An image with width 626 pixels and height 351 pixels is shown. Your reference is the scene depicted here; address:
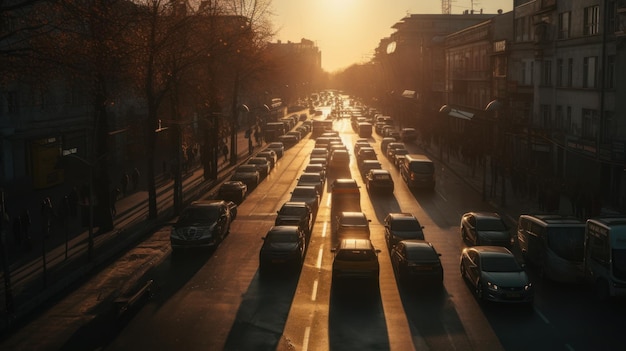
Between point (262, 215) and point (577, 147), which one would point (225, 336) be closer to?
point (262, 215)

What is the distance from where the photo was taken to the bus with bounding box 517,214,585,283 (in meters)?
23.1

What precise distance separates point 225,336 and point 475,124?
58.0 meters

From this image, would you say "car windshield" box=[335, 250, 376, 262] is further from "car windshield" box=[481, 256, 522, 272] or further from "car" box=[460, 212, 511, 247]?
"car" box=[460, 212, 511, 247]

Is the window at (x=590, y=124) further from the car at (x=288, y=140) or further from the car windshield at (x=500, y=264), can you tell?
the car at (x=288, y=140)

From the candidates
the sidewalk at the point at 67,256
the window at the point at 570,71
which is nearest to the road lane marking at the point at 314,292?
the sidewalk at the point at 67,256

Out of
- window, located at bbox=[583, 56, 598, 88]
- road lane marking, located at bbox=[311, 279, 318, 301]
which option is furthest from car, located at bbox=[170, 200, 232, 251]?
window, located at bbox=[583, 56, 598, 88]

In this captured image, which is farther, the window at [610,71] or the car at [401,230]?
the window at [610,71]

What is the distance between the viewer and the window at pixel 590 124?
41.6m

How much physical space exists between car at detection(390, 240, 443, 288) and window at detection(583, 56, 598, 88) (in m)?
23.4

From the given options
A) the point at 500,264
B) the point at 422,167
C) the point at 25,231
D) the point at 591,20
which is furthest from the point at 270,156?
the point at 500,264

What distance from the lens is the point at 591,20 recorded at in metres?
42.5

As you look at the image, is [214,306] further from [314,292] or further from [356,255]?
[356,255]

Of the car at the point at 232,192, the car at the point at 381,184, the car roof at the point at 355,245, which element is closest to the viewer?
the car roof at the point at 355,245

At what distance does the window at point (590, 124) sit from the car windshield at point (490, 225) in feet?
49.7
